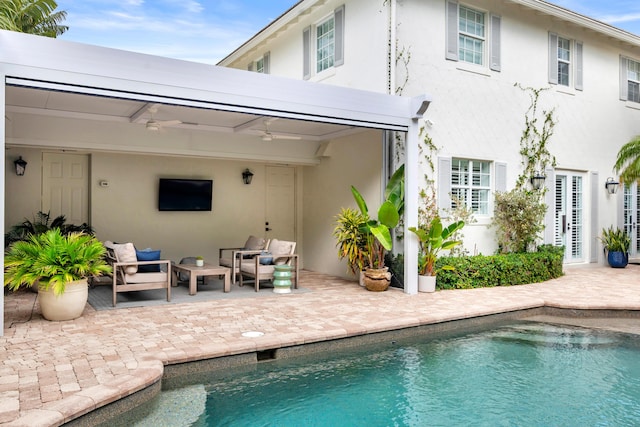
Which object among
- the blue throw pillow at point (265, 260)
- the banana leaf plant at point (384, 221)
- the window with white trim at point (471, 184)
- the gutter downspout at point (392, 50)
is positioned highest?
the gutter downspout at point (392, 50)

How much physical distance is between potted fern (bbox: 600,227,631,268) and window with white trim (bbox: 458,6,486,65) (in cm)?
622

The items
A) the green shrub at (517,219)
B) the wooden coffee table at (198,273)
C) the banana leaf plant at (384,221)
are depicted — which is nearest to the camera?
the wooden coffee table at (198,273)

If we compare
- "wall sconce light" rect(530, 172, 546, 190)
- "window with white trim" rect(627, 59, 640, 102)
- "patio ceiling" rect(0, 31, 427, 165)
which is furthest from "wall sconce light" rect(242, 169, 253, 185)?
"window with white trim" rect(627, 59, 640, 102)

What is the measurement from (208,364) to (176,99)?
11.4 ft

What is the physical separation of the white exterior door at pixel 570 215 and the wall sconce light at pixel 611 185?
3.20ft

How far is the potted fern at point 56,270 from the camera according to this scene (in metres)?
6.20

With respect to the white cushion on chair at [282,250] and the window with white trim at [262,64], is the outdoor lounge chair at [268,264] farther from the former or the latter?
the window with white trim at [262,64]

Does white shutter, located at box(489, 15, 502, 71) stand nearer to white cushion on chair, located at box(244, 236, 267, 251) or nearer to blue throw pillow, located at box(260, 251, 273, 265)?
white cushion on chair, located at box(244, 236, 267, 251)

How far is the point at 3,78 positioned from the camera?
18.0ft

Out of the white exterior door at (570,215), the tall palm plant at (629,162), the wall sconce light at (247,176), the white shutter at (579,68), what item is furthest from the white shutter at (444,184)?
the tall palm plant at (629,162)

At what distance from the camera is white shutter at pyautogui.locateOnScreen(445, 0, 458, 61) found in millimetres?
10266

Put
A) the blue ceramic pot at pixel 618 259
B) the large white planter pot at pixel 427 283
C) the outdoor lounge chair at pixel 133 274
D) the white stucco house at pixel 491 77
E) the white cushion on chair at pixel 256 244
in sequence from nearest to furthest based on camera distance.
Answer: the outdoor lounge chair at pixel 133 274, the large white planter pot at pixel 427 283, the white stucco house at pixel 491 77, the white cushion on chair at pixel 256 244, the blue ceramic pot at pixel 618 259

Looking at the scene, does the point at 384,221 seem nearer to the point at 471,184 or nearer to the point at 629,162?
the point at 471,184

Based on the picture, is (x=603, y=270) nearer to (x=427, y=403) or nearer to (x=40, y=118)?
(x=427, y=403)
